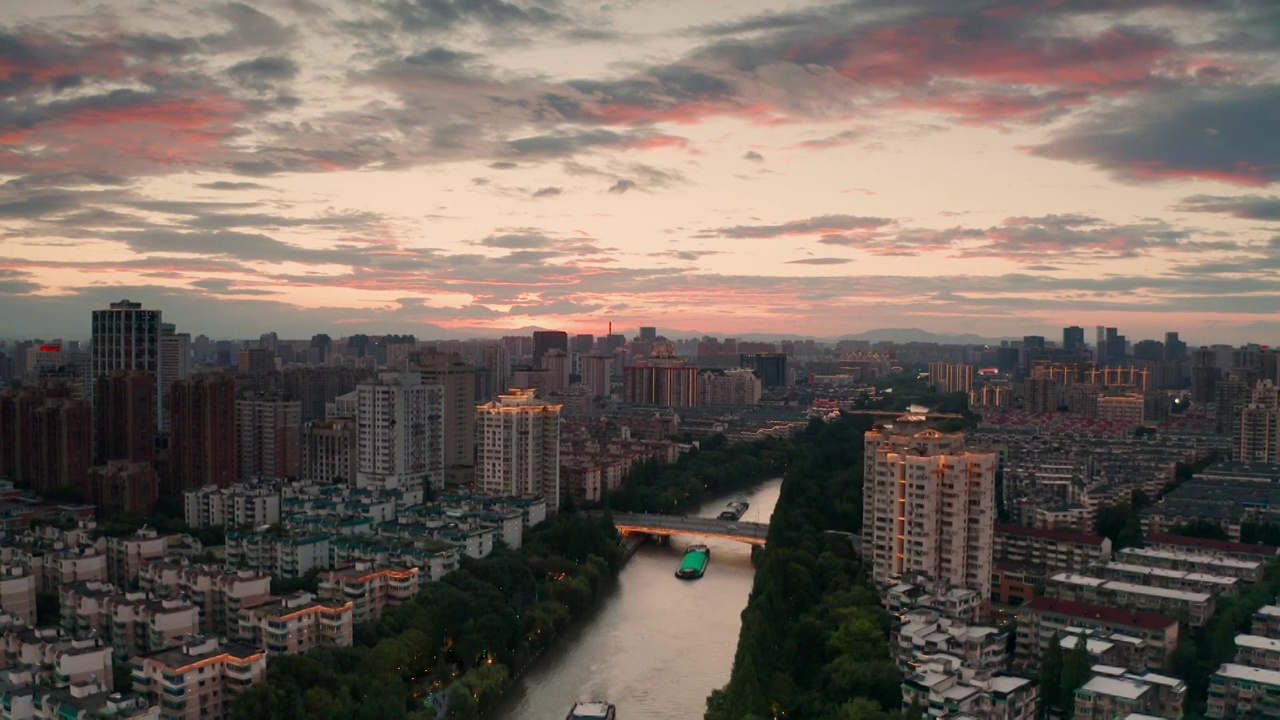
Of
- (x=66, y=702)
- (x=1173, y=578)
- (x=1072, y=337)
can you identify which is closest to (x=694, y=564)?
(x=1173, y=578)

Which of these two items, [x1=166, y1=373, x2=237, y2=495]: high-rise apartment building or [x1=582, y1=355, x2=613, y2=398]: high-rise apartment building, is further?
[x1=582, y1=355, x2=613, y2=398]: high-rise apartment building

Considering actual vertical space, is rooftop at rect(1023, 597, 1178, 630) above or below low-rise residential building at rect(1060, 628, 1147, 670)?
above

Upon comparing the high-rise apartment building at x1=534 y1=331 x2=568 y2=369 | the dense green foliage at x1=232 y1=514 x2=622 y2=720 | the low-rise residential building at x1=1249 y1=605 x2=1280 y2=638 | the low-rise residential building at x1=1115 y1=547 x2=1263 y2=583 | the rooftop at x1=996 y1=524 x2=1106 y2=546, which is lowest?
the dense green foliage at x1=232 y1=514 x2=622 y2=720

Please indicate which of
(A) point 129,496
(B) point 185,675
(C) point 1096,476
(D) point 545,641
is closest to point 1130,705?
(D) point 545,641

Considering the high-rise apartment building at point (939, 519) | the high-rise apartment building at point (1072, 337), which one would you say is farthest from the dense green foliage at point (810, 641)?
the high-rise apartment building at point (1072, 337)

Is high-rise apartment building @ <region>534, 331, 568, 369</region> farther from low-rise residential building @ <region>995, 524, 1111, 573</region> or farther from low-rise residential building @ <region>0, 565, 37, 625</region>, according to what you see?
low-rise residential building @ <region>0, 565, 37, 625</region>

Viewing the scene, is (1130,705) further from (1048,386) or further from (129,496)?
(1048,386)

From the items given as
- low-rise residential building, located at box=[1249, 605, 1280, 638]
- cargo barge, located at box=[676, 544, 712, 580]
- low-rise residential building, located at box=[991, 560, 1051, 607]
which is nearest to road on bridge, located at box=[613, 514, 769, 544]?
cargo barge, located at box=[676, 544, 712, 580]
